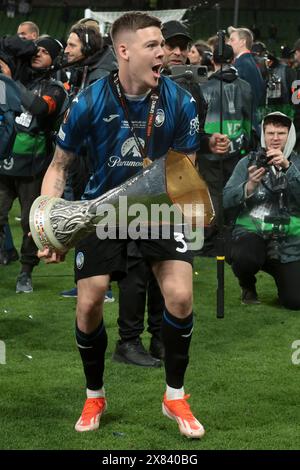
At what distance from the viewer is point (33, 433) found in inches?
198

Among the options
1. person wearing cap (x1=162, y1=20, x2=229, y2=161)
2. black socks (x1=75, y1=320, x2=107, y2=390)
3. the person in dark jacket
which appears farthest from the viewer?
the person in dark jacket

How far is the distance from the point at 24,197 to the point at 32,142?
47 cm

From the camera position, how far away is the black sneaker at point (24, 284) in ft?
28.7

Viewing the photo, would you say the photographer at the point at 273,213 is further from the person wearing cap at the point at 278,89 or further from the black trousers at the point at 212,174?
the person wearing cap at the point at 278,89

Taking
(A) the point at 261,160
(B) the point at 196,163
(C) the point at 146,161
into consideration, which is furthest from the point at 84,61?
(C) the point at 146,161

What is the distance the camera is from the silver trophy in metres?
4.65

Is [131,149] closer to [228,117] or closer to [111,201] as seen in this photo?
[111,201]

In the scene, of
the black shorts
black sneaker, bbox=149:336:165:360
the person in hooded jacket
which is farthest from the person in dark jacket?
the black shorts

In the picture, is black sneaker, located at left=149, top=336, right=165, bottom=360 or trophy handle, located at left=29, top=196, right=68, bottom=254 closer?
trophy handle, located at left=29, top=196, right=68, bottom=254

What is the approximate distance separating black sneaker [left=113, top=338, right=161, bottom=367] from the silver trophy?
1.85 meters

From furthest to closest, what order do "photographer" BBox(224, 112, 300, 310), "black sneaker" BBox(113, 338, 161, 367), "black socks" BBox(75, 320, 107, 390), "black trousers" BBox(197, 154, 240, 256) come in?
1. "black trousers" BBox(197, 154, 240, 256)
2. "photographer" BBox(224, 112, 300, 310)
3. "black sneaker" BBox(113, 338, 161, 367)
4. "black socks" BBox(75, 320, 107, 390)

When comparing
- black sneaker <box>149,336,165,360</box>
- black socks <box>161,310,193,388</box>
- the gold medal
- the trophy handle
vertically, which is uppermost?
the gold medal

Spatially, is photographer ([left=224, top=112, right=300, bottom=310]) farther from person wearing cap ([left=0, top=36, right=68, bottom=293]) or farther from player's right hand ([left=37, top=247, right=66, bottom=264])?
player's right hand ([left=37, top=247, right=66, bottom=264])

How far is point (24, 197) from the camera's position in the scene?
870 cm
